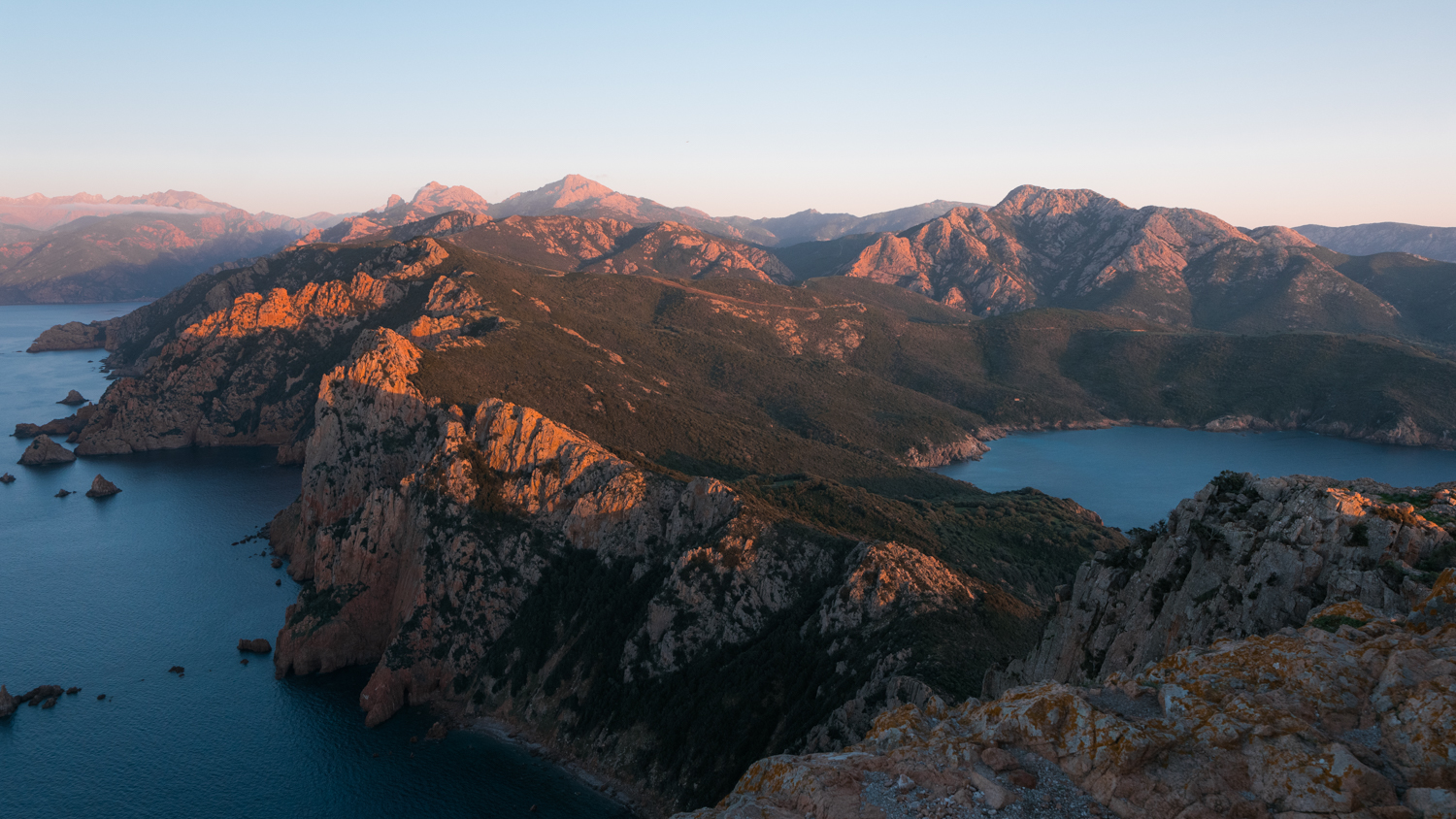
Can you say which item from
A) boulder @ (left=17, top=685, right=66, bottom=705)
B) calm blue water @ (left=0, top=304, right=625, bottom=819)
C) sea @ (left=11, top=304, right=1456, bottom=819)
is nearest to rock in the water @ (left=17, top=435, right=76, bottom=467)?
sea @ (left=11, top=304, right=1456, bottom=819)

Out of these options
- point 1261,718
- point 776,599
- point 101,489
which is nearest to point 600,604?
point 776,599

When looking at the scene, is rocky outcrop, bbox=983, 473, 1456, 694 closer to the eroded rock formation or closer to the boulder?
the eroded rock formation

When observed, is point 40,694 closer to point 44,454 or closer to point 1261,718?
point 1261,718

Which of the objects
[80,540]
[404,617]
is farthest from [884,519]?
[80,540]

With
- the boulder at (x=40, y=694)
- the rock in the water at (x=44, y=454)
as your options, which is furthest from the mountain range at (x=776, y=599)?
the rock in the water at (x=44, y=454)

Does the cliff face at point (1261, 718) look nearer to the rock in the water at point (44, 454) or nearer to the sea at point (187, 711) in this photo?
the sea at point (187, 711)

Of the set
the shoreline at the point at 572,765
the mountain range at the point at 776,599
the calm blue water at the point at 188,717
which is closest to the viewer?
the mountain range at the point at 776,599
